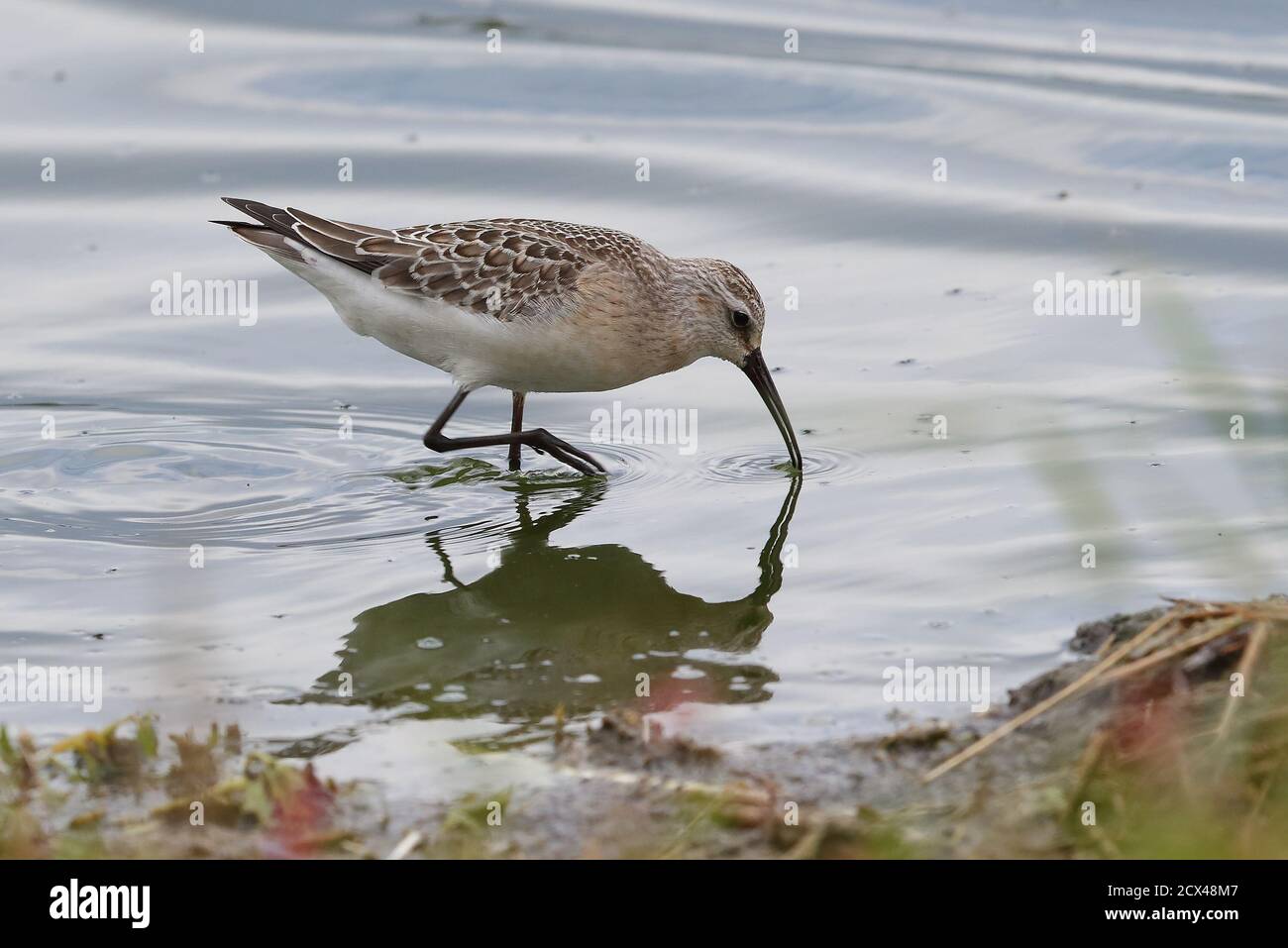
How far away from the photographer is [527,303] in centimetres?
914

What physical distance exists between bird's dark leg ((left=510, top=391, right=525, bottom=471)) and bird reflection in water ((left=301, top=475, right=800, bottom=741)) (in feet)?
4.54

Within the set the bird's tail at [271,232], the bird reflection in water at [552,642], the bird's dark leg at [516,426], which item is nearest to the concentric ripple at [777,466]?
the bird reflection in water at [552,642]

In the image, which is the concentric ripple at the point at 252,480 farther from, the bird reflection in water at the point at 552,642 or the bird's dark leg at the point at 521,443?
the bird reflection in water at the point at 552,642

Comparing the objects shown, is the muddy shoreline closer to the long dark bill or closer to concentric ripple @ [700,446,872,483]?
concentric ripple @ [700,446,872,483]

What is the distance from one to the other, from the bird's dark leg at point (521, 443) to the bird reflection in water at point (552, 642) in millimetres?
1019

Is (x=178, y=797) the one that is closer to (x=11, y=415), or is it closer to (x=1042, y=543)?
(x=1042, y=543)

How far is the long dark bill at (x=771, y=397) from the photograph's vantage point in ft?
30.7

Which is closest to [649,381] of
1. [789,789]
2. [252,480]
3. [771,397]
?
[771,397]

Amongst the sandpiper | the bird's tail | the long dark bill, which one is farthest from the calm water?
the bird's tail

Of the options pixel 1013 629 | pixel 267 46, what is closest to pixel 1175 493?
pixel 1013 629

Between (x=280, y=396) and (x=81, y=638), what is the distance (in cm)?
358

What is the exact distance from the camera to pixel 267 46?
676 inches

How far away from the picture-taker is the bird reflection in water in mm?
6496

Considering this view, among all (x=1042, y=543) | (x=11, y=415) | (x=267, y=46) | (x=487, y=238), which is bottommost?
(x=1042, y=543)
